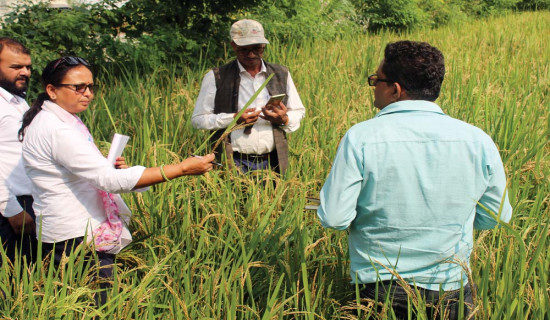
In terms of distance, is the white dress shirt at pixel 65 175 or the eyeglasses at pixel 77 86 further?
the eyeglasses at pixel 77 86

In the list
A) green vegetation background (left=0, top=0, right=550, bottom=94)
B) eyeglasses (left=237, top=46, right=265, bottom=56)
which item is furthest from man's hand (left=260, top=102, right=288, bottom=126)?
green vegetation background (left=0, top=0, right=550, bottom=94)

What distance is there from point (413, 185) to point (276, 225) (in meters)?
0.98

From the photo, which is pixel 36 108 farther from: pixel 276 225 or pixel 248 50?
pixel 248 50

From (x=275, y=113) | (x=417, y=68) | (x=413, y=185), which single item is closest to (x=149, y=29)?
(x=275, y=113)

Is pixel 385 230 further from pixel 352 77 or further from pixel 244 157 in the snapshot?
pixel 352 77

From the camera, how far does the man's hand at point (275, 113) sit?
3.06 meters

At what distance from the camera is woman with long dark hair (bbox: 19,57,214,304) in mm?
1966

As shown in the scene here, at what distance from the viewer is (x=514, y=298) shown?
1.89 metres

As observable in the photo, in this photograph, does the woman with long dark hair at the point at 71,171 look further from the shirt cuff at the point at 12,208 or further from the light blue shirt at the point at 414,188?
the light blue shirt at the point at 414,188

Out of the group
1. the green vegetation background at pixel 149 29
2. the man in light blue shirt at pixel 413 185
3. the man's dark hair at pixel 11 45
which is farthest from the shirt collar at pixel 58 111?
the green vegetation background at pixel 149 29

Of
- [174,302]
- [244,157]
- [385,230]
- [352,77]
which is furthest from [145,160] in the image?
[352,77]

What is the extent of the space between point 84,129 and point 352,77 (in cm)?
428

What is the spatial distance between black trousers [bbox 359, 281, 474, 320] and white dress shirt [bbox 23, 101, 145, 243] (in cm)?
97

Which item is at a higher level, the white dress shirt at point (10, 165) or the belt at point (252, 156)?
the white dress shirt at point (10, 165)
